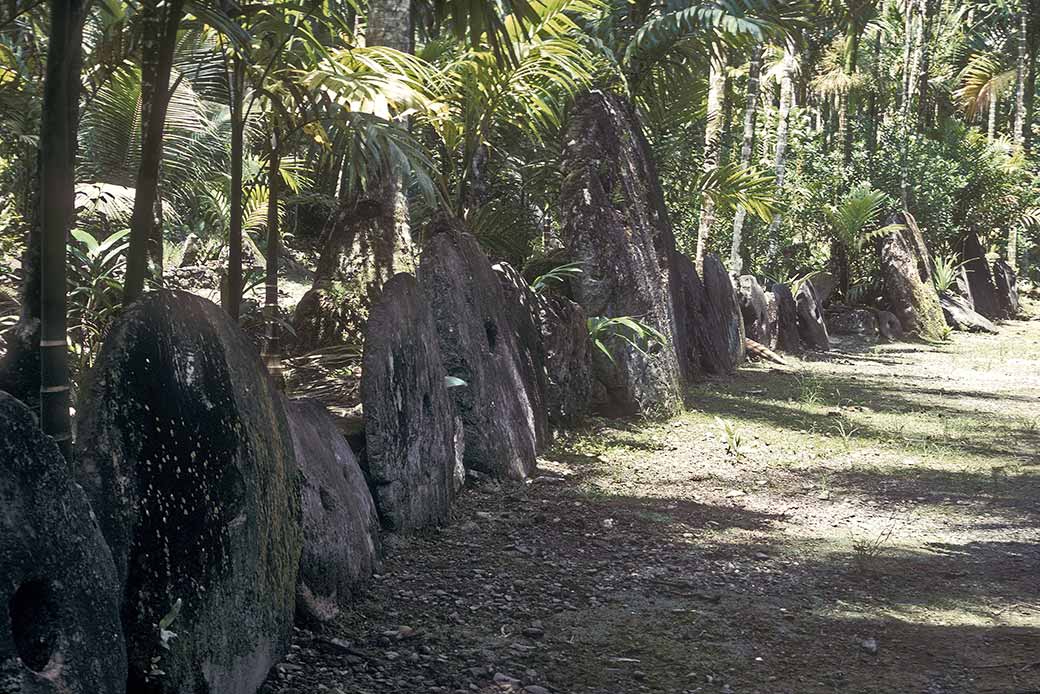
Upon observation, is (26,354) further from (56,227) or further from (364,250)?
(364,250)

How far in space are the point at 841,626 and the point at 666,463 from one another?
2.64 metres

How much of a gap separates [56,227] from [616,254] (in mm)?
5613

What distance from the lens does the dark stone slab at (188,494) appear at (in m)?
2.34

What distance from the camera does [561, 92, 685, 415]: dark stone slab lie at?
751 cm

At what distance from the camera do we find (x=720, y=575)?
4.25 metres

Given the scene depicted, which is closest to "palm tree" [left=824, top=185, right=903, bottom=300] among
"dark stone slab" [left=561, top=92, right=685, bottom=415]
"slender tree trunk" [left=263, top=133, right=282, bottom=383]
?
"dark stone slab" [left=561, top=92, right=685, bottom=415]

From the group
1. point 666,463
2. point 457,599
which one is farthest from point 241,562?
point 666,463

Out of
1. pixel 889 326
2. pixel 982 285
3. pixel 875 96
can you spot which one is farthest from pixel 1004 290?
pixel 875 96

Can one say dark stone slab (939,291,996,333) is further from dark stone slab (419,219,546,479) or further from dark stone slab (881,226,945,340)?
dark stone slab (419,219,546,479)

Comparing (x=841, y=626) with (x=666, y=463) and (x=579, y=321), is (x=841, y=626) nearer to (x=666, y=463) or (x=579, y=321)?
(x=666, y=463)

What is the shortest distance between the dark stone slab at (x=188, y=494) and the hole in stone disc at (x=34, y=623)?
0.51m

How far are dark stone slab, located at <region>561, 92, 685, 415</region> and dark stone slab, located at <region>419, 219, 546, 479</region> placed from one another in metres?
1.65

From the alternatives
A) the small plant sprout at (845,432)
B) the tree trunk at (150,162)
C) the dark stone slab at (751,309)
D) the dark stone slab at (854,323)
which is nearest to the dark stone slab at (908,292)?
the dark stone slab at (854,323)

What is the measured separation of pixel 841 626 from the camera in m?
3.68
